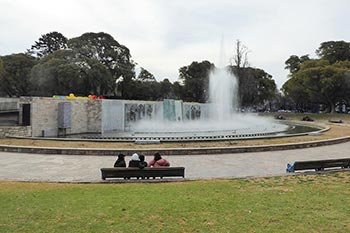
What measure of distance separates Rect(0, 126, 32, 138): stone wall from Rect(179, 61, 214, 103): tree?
1928 inches

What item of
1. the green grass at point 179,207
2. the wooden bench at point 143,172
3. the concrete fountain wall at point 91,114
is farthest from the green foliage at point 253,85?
the green grass at point 179,207

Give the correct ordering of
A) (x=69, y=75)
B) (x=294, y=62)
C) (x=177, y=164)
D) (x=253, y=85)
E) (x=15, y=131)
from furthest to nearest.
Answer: (x=294, y=62), (x=253, y=85), (x=69, y=75), (x=15, y=131), (x=177, y=164)

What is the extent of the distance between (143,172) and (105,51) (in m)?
53.9

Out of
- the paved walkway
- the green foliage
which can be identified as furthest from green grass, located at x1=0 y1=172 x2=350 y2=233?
the green foliage

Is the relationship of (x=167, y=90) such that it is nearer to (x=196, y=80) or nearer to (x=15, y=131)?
(x=196, y=80)

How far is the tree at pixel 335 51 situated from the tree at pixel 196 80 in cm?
2481

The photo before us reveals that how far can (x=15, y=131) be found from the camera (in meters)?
23.7

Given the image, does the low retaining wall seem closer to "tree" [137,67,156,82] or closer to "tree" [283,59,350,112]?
"tree" [283,59,350,112]

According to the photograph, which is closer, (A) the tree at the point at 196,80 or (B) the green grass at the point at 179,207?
(B) the green grass at the point at 179,207

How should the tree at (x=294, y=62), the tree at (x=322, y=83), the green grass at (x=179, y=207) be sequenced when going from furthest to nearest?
the tree at (x=294, y=62) → the tree at (x=322, y=83) → the green grass at (x=179, y=207)

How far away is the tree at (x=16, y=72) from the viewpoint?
2356 inches

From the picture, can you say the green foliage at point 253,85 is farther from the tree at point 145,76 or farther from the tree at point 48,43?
the tree at point 48,43

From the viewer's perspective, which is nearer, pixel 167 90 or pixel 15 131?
pixel 15 131

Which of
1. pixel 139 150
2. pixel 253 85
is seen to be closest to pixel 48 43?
pixel 253 85
